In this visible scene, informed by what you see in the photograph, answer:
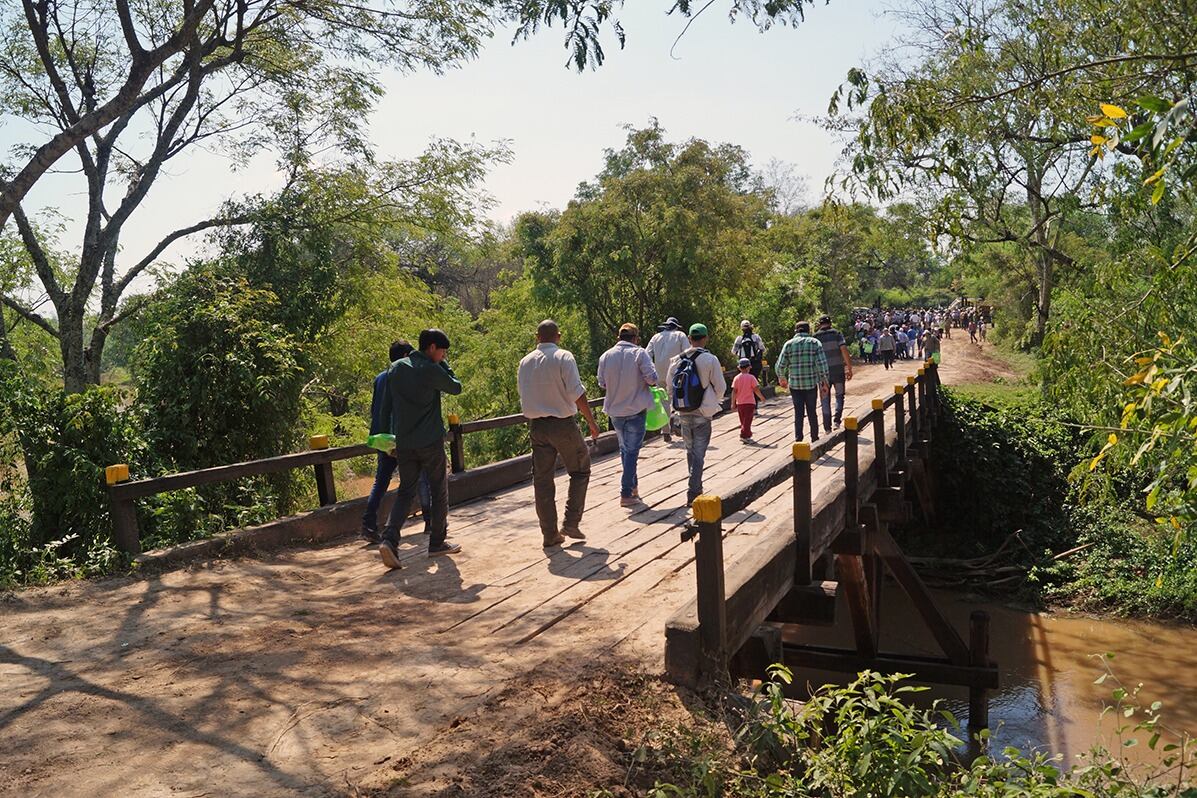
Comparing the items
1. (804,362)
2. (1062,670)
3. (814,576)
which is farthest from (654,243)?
(814,576)

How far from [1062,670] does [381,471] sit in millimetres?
10259

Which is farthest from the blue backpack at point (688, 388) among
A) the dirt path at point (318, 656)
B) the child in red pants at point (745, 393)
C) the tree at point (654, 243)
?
the tree at point (654, 243)

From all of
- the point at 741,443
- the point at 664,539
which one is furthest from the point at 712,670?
the point at 741,443

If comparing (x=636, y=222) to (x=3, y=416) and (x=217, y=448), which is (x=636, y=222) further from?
(x=3, y=416)

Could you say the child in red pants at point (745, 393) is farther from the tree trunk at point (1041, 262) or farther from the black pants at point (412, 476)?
A: the tree trunk at point (1041, 262)

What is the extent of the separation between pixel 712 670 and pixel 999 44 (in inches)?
652

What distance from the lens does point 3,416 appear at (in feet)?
28.0

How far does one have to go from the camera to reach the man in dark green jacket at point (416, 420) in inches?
277

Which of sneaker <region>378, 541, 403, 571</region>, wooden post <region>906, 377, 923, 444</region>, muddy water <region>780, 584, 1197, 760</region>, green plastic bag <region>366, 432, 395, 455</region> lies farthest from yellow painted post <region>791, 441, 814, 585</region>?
wooden post <region>906, 377, 923, 444</region>

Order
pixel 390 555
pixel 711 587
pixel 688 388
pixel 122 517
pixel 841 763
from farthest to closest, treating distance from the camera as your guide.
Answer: pixel 688 388 → pixel 122 517 → pixel 390 555 → pixel 711 587 → pixel 841 763

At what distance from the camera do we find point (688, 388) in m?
8.33

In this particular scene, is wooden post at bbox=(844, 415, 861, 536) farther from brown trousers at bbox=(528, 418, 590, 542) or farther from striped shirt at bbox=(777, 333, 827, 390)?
striped shirt at bbox=(777, 333, 827, 390)

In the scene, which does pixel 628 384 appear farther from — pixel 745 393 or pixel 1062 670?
pixel 1062 670

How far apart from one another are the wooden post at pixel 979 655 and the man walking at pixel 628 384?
4.66 m
